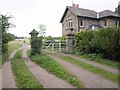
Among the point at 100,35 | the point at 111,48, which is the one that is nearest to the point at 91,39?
the point at 100,35

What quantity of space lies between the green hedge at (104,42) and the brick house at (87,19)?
1657 centimetres

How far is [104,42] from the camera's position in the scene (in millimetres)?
15992

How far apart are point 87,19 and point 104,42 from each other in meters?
22.8

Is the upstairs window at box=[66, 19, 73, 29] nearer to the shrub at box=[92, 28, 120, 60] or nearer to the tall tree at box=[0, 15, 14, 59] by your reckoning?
the tall tree at box=[0, 15, 14, 59]

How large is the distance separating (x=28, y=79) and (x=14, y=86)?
1.03m

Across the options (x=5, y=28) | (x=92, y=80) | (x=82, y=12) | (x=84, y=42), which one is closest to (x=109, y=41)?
(x=84, y=42)

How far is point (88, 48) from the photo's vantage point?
1997 centimetres

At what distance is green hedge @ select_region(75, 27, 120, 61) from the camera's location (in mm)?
14895

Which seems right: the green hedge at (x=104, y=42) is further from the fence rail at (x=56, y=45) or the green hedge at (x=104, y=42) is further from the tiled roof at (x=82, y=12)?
the tiled roof at (x=82, y=12)

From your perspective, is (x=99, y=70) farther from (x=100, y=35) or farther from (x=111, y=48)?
(x=100, y=35)

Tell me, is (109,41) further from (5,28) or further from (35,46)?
(5,28)

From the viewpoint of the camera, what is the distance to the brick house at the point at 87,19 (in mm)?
37188

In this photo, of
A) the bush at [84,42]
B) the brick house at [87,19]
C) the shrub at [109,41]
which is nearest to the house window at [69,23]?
the brick house at [87,19]

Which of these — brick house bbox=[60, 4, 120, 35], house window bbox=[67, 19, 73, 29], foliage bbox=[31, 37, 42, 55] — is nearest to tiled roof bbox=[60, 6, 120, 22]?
brick house bbox=[60, 4, 120, 35]
